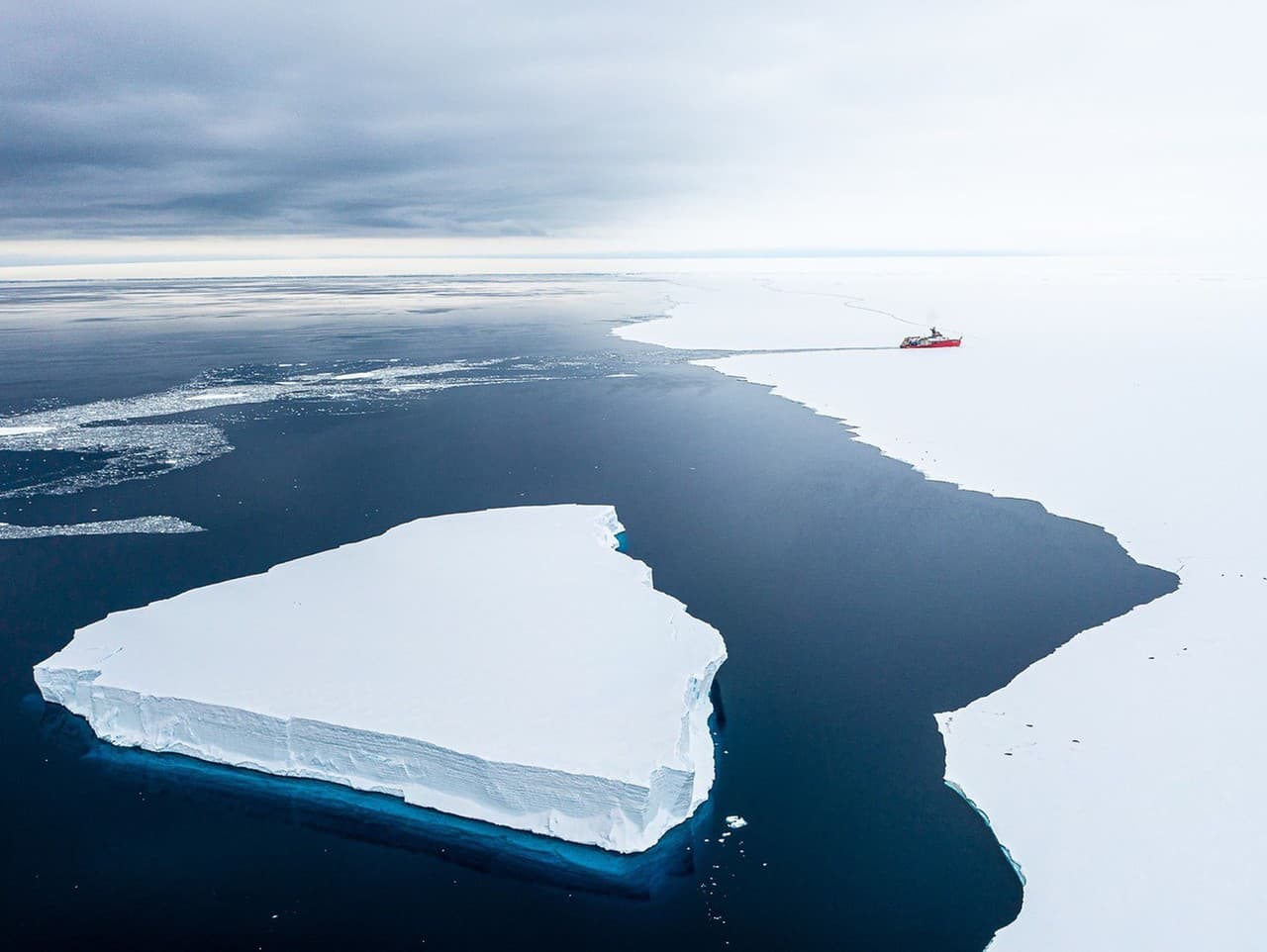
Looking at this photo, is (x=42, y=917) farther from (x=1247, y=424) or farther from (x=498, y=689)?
(x=1247, y=424)

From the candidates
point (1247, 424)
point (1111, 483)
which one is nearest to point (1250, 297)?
point (1247, 424)

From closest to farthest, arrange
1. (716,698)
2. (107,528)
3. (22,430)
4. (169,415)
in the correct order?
(716,698)
(107,528)
(22,430)
(169,415)

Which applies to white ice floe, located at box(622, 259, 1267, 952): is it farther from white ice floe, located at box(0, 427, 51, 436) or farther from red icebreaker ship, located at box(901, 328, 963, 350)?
→ white ice floe, located at box(0, 427, 51, 436)

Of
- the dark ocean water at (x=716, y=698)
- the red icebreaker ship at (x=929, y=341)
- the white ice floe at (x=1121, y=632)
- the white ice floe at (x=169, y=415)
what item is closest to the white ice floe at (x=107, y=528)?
the dark ocean water at (x=716, y=698)

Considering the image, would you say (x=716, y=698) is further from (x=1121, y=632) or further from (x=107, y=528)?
(x=107, y=528)

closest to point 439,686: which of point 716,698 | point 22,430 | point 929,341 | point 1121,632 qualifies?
point 716,698

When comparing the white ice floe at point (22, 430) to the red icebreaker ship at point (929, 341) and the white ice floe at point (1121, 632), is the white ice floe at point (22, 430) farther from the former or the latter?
the red icebreaker ship at point (929, 341)
